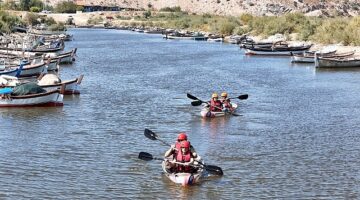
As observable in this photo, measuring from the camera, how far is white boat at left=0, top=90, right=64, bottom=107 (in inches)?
1417

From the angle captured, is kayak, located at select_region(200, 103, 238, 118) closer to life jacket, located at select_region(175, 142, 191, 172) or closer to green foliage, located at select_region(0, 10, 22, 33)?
life jacket, located at select_region(175, 142, 191, 172)

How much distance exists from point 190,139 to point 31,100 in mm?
10518

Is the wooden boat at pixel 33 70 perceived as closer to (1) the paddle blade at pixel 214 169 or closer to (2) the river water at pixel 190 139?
(2) the river water at pixel 190 139

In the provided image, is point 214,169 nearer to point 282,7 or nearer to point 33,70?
point 33,70

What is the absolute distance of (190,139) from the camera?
2958 cm

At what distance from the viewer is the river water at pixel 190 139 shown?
2230 centimetres

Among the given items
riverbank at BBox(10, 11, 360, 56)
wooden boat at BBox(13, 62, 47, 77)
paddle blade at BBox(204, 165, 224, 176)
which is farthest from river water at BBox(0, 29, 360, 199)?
riverbank at BBox(10, 11, 360, 56)

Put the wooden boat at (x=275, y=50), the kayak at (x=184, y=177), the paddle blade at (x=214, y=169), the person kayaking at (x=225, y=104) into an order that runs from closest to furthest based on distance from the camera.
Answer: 1. the kayak at (x=184, y=177)
2. the paddle blade at (x=214, y=169)
3. the person kayaking at (x=225, y=104)
4. the wooden boat at (x=275, y=50)

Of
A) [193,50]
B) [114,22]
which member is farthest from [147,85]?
[114,22]

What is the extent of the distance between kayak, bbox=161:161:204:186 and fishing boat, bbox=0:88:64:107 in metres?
15.3

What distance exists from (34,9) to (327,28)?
109672 millimetres

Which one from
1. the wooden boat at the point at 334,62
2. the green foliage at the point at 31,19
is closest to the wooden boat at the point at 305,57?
the wooden boat at the point at 334,62

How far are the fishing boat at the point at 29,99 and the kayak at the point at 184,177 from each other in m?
15.3

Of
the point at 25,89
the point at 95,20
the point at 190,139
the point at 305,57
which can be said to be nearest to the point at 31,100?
the point at 25,89
